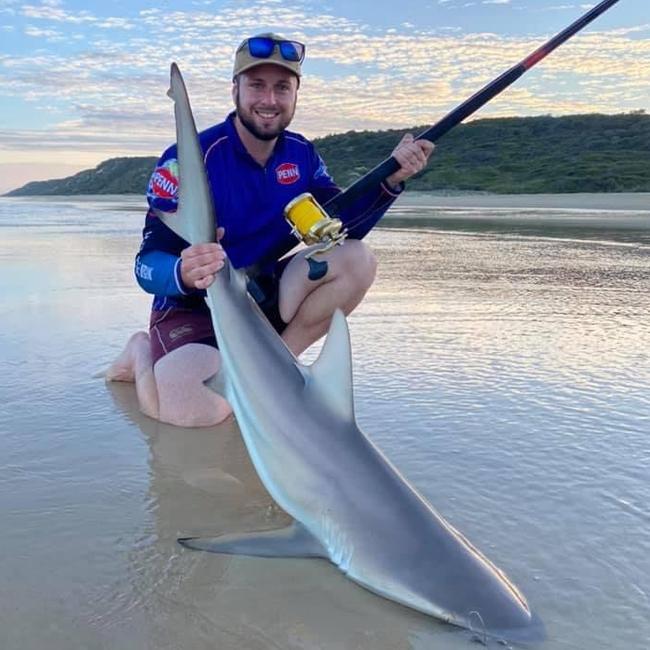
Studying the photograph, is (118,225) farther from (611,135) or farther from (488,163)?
(611,135)

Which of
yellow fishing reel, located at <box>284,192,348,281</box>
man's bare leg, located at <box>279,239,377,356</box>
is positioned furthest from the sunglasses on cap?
man's bare leg, located at <box>279,239,377,356</box>

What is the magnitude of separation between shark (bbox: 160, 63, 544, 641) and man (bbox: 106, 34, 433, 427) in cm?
73

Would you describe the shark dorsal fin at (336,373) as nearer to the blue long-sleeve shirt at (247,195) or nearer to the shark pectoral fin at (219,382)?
the shark pectoral fin at (219,382)

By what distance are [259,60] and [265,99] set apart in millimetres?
165

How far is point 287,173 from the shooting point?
370 centimetres

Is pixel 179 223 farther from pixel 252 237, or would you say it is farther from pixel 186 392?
pixel 252 237

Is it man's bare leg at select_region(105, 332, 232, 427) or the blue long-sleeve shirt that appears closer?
man's bare leg at select_region(105, 332, 232, 427)

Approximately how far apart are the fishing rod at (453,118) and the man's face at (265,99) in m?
0.43

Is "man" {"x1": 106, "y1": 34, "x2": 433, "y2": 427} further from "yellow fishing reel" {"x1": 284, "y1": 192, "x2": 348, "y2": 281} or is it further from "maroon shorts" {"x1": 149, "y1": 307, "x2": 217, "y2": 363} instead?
"yellow fishing reel" {"x1": 284, "y1": 192, "x2": 348, "y2": 281}

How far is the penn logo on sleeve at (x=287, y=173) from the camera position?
12.1 ft

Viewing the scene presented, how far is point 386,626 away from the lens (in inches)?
69.6

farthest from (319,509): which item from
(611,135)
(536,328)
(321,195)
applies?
(611,135)

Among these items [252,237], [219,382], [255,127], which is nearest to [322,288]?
[252,237]

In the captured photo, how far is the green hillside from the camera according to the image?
35.5 metres
